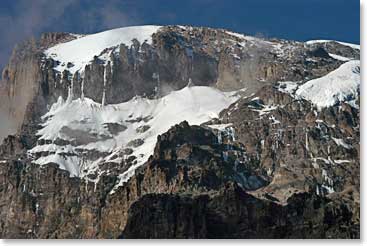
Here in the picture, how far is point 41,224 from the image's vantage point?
71.8 m

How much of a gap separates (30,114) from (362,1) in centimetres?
8270

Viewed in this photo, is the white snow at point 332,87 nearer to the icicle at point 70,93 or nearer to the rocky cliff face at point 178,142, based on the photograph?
the rocky cliff face at point 178,142

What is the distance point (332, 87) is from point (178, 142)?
46.5ft

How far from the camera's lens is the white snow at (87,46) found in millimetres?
102125

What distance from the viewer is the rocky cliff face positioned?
45.4 metres

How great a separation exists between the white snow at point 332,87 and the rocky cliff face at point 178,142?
3.09 ft

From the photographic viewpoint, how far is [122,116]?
341 feet

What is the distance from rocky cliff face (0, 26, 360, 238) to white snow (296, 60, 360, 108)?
3.09 feet

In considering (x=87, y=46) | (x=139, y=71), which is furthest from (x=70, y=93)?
(x=139, y=71)

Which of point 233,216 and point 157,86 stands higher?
point 157,86

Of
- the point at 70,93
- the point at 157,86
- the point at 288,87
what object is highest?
the point at 157,86

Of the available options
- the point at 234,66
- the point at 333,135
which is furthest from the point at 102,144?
the point at 333,135

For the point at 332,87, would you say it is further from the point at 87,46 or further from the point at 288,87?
the point at 87,46

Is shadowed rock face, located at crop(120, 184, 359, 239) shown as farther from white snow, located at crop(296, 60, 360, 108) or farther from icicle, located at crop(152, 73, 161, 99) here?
icicle, located at crop(152, 73, 161, 99)
